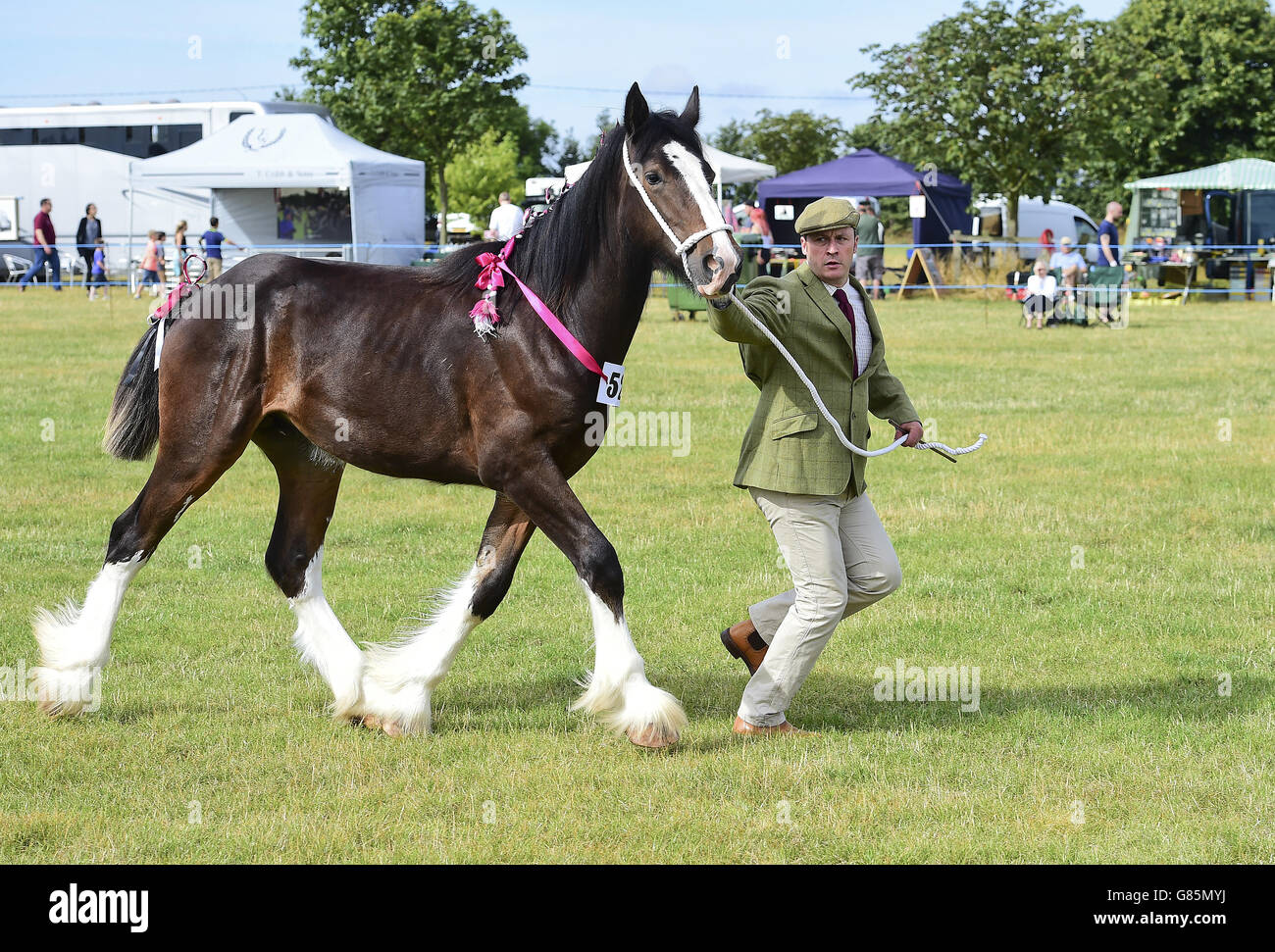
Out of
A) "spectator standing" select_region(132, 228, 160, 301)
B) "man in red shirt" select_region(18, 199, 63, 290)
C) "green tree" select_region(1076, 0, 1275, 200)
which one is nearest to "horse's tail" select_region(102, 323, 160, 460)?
"spectator standing" select_region(132, 228, 160, 301)

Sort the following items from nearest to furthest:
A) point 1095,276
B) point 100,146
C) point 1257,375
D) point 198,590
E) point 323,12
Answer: point 198,590, point 1257,375, point 1095,276, point 100,146, point 323,12

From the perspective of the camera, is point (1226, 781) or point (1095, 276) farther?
point (1095, 276)

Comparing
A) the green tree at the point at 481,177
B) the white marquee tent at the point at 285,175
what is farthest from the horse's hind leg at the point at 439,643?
the green tree at the point at 481,177

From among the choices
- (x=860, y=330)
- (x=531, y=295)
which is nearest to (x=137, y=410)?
Answer: (x=531, y=295)

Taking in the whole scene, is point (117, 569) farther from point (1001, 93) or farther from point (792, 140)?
point (792, 140)

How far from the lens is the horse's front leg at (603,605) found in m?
5.18

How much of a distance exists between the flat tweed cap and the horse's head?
1.38ft

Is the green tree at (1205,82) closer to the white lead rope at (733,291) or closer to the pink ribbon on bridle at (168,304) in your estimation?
the white lead rope at (733,291)

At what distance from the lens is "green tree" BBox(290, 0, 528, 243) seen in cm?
4469

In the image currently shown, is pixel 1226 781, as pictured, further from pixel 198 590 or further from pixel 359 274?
pixel 198 590

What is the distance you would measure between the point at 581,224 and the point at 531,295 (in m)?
0.34
